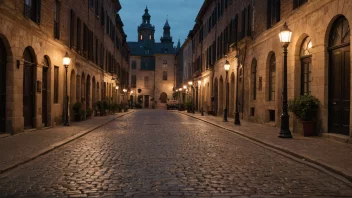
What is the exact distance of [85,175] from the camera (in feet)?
24.5

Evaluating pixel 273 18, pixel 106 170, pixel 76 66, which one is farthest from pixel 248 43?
pixel 106 170

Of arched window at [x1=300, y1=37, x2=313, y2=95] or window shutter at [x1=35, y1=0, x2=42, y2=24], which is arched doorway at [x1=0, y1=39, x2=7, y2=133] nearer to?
window shutter at [x1=35, y1=0, x2=42, y2=24]

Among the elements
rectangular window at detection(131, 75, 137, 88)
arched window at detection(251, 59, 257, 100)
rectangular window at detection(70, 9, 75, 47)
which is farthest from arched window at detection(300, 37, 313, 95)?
rectangular window at detection(131, 75, 137, 88)

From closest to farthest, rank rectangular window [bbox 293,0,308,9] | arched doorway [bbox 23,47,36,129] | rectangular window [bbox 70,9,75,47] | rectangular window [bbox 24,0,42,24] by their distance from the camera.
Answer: rectangular window [bbox 24,0,42,24] < arched doorway [bbox 23,47,36,129] < rectangular window [bbox 293,0,308,9] < rectangular window [bbox 70,9,75,47]

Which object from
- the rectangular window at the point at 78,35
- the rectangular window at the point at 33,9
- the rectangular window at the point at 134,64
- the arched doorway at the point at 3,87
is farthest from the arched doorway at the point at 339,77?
the rectangular window at the point at 134,64

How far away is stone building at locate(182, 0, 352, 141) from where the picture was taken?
523 inches

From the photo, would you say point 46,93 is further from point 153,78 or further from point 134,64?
point 134,64

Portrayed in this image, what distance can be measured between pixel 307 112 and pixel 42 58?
37.3 ft

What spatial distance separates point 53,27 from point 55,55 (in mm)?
1372

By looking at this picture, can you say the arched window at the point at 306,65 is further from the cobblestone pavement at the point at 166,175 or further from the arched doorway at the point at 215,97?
the arched doorway at the point at 215,97

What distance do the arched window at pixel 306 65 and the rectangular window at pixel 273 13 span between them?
3567 mm

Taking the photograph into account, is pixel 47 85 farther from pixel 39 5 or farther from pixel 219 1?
pixel 219 1

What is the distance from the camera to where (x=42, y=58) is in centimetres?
1788

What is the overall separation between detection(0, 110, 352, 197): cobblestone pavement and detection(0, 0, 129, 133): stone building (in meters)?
4.74
